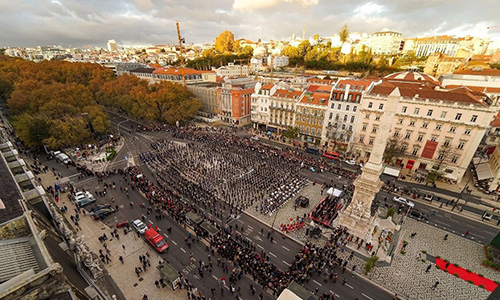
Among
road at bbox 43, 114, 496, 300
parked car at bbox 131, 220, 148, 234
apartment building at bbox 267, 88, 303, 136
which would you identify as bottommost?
road at bbox 43, 114, 496, 300

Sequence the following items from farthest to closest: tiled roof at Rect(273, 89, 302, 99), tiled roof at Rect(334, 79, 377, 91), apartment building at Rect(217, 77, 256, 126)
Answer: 1. apartment building at Rect(217, 77, 256, 126)
2. tiled roof at Rect(273, 89, 302, 99)
3. tiled roof at Rect(334, 79, 377, 91)

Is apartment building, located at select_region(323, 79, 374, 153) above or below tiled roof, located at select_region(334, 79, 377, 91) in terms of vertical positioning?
below

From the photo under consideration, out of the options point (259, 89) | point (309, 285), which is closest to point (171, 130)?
point (259, 89)

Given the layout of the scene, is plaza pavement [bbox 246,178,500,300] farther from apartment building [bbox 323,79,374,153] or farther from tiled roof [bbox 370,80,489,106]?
tiled roof [bbox 370,80,489,106]

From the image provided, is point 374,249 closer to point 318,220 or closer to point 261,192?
point 318,220

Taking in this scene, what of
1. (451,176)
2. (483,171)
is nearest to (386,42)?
(483,171)

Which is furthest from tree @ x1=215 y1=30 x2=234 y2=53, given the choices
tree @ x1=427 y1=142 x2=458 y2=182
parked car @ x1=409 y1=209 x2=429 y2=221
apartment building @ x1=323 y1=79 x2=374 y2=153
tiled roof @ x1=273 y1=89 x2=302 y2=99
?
parked car @ x1=409 y1=209 x2=429 y2=221

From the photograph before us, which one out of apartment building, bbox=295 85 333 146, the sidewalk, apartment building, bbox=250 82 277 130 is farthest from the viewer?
apartment building, bbox=250 82 277 130
